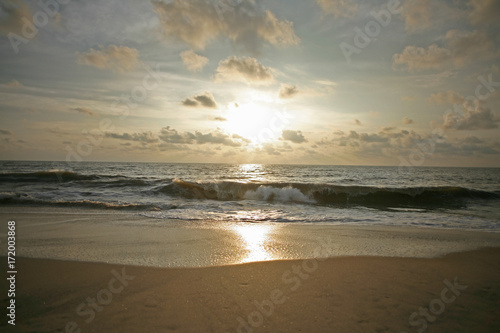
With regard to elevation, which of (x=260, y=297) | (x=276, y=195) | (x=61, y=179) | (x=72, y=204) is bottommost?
(x=276, y=195)

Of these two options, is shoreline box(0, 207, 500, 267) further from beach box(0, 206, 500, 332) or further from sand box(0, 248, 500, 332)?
sand box(0, 248, 500, 332)

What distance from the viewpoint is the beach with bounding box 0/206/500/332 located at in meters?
2.76

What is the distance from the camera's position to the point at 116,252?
5055mm

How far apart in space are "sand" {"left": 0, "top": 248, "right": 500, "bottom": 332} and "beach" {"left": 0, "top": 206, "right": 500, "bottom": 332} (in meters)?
0.01

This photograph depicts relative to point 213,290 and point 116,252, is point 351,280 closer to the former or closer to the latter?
point 213,290

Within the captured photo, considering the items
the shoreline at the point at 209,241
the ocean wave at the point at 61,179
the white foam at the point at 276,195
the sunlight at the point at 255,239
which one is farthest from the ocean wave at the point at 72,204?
the ocean wave at the point at 61,179

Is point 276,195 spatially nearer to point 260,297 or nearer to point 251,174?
point 260,297

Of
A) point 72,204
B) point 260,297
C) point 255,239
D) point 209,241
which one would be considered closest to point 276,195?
point 72,204

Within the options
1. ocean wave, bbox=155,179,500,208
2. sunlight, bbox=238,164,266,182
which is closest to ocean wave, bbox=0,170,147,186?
ocean wave, bbox=155,179,500,208

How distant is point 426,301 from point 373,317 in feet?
2.96

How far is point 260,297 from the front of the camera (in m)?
3.27

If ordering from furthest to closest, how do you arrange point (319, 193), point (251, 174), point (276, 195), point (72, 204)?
point (251, 174)
point (319, 193)
point (276, 195)
point (72, 204)

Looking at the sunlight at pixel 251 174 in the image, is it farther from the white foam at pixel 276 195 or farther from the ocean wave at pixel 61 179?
the ocean wave at pixel 61 179

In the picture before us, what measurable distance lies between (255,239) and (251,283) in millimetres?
2626
